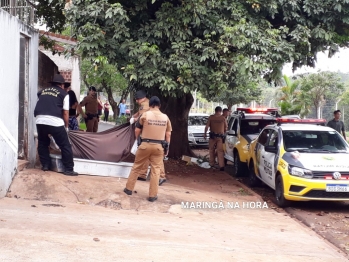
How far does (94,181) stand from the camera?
8.70 metres

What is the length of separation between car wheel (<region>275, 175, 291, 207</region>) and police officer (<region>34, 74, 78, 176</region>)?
12.6 feet

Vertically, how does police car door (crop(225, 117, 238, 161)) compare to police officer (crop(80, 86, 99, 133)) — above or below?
below

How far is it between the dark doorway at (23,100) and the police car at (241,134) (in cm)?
572

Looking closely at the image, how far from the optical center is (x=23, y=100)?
29.5 ft

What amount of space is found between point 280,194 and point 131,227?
3793 mm

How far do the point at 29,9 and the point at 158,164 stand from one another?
12.9ft

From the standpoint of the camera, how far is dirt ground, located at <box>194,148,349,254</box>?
24.5ft

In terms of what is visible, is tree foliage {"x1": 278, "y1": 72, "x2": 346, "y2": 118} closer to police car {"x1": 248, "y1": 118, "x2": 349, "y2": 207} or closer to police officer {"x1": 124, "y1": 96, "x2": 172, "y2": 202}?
police car {"x1": 248, "y1": 118, "x2": 349, "y2": 207}

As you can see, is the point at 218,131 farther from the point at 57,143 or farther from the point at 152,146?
the point at 57,143

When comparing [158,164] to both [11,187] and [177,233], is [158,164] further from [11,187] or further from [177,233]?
[11,187]

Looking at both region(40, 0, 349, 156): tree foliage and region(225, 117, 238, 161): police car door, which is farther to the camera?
region(225, 117, 238, 161): police car door

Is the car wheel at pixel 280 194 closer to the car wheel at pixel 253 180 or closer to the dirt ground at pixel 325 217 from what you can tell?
the dirt ground at pixel 325 217

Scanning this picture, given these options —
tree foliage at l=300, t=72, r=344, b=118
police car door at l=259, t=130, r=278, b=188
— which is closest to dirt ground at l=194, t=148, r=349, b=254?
police car door at l=259, t=130, r=278, b=188

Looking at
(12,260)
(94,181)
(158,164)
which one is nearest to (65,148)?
(94,181)
